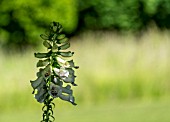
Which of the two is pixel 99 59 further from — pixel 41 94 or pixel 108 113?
pixel 41 94

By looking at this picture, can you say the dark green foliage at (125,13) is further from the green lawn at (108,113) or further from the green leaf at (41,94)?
the green leaf at (41,94)

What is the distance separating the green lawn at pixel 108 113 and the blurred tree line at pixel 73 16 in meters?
4.47

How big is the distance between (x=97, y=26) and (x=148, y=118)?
6.36m

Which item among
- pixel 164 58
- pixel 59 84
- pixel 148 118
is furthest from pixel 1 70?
pixel 59 84

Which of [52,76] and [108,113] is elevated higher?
[108,113]

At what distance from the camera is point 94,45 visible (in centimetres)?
1131

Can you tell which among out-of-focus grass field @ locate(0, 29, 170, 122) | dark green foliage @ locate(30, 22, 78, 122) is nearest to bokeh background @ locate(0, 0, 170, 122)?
out-of-focus grass field @ locate(0, 29, 170, 122)

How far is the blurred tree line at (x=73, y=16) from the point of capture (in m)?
13.5

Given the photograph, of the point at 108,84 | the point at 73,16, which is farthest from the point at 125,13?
the point at 108,84

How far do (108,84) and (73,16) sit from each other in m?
4.08

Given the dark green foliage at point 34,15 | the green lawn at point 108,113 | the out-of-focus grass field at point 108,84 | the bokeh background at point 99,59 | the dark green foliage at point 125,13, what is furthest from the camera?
the dark green foliage at point 125,13

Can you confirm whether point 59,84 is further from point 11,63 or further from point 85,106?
point 11,63

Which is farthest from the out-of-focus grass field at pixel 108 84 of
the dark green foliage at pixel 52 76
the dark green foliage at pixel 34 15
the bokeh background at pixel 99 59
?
the dark green foliage at pixel 52 76

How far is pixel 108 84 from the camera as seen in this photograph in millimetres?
9852
